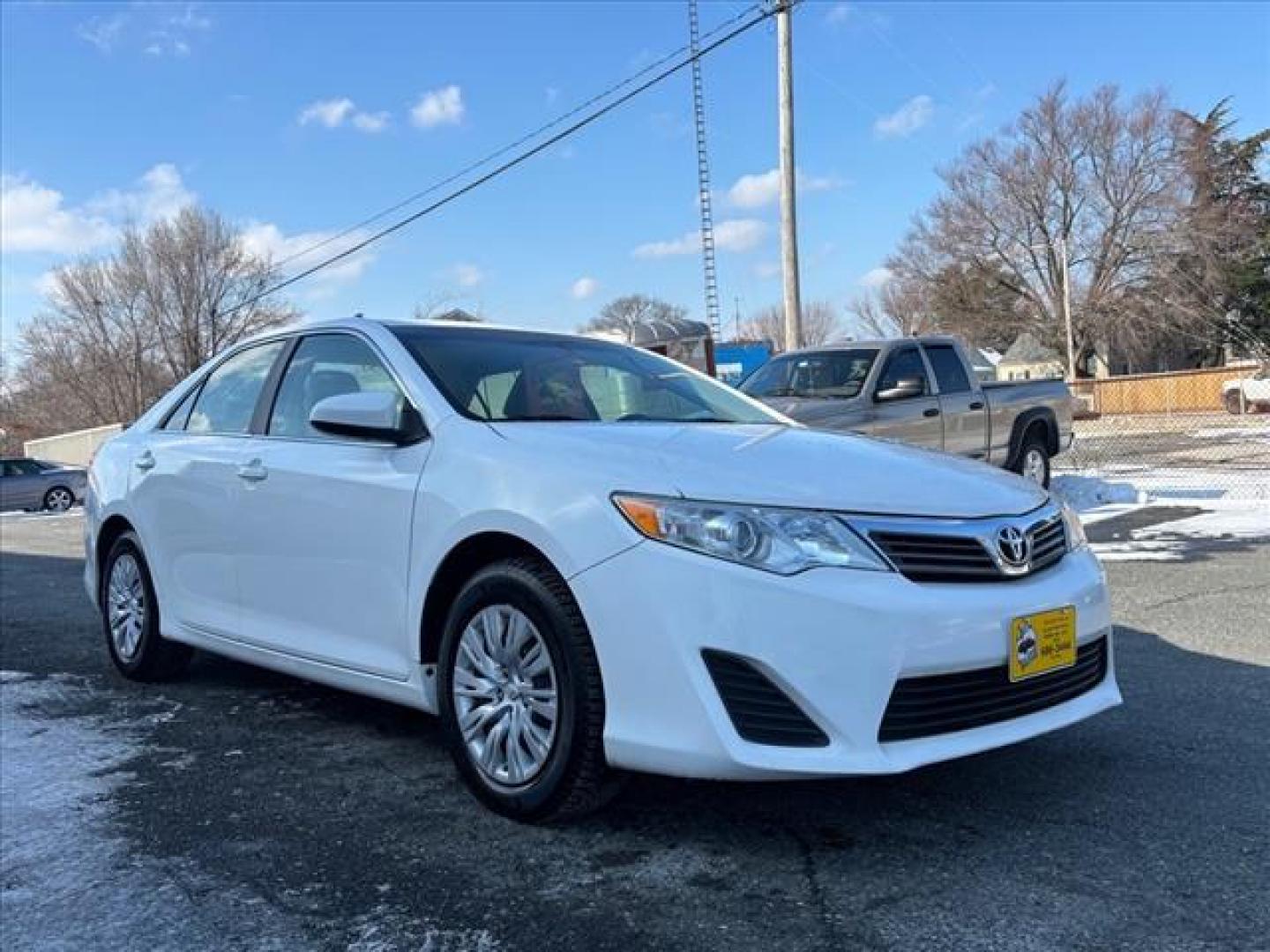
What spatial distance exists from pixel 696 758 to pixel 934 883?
67 centimetres

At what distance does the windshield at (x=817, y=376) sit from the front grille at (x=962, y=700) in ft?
22.7

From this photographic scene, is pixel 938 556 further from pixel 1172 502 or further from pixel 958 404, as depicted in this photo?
pixel 1172 502

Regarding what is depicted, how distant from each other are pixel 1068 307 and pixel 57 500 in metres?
42.9

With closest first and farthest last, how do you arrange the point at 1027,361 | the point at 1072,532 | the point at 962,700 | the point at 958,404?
the point at 962,700 → the point at 1072,532 → the point at 958,404 → the point at 1027,361

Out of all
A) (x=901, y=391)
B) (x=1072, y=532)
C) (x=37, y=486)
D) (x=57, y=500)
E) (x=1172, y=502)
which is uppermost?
(x=901, y=391)

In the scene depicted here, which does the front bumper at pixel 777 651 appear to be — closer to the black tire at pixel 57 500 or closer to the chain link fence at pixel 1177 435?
the chain link fence at pixel 1177 435

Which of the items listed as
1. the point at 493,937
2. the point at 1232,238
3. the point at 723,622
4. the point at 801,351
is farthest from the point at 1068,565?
the point at 1232,238

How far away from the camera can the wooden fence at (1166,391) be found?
37.4 m

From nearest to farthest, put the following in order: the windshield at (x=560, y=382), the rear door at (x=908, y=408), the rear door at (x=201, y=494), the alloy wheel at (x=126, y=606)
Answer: the windshield at (x=560, y=382), the rear door at (x=201, y=494), the alloy wheel at (x=126, y=606), the rear door at (x=908, y=408)

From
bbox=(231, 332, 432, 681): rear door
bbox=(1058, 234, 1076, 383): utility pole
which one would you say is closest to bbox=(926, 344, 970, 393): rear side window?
bbox=(231, 332, 432, 681): rear door

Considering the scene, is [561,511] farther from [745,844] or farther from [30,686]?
[30,686]

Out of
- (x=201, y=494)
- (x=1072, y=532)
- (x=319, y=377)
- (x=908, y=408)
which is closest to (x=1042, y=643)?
(x=1072, y=532)

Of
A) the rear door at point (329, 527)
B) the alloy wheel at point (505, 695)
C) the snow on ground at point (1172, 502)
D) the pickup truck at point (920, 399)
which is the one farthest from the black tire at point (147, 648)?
the snow on ground at point (1172, 502)

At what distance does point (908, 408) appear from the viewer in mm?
10289
